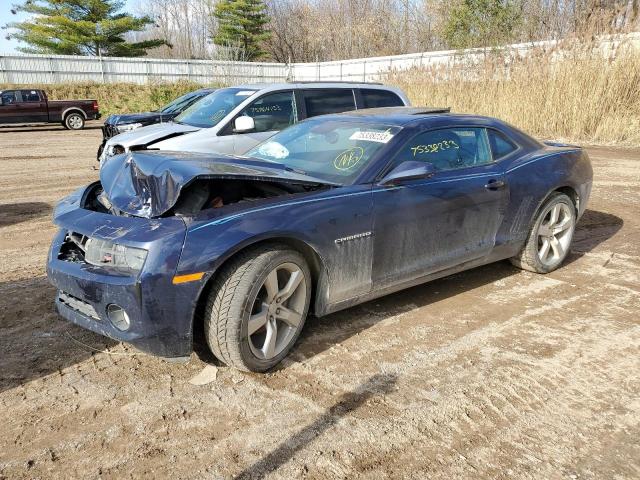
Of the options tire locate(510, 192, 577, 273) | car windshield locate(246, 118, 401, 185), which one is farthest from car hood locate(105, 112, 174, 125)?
tire locate(510, 192, 577, 273)

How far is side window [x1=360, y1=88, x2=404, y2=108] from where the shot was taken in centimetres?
862

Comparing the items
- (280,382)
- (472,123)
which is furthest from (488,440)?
(472,123)

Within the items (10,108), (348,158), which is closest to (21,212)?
(348,158)

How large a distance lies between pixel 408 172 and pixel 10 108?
22.1 meters

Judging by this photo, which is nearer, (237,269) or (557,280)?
(237,269)

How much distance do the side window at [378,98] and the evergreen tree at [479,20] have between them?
1796 cm

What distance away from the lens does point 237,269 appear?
9.60ft

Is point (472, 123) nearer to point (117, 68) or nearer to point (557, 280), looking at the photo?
point (557, 280)

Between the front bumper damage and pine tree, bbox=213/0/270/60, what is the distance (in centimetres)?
4711

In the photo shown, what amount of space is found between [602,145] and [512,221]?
37.0 feet

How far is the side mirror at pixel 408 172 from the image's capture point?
11.6 feet

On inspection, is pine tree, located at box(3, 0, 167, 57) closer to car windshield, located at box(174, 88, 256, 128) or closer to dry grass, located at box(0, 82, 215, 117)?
dry grass, located at box(0, 82, 215, 117)

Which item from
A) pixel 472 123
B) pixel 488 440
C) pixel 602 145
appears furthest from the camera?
pixel 602 145

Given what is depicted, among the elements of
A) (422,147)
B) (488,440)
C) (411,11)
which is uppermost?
(411,11)
